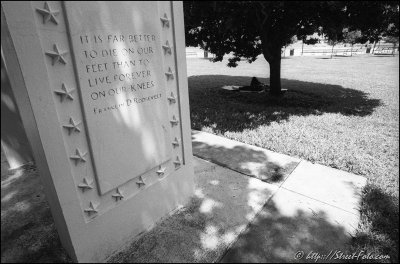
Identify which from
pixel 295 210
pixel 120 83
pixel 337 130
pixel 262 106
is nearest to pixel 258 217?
pixel 295 210

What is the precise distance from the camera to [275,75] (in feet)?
30.7

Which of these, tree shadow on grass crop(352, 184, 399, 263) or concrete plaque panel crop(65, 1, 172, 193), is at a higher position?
concrete plaque panel crop(65, 1, 172, 193)

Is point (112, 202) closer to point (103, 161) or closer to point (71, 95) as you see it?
point (103, 161)

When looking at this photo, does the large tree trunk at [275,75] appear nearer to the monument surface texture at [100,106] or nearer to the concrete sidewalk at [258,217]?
the concrete sidewalk at [258,217]

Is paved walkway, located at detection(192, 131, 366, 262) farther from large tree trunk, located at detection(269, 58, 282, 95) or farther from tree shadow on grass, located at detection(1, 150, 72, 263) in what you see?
large tree trunk, located at detection(269, 58, 282, 95)

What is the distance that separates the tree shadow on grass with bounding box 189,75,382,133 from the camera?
675 centimetres

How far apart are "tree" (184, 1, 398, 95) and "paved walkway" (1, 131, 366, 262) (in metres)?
3.21

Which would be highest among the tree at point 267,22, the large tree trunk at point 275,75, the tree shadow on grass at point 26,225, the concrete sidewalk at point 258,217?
the tree at point 267,22

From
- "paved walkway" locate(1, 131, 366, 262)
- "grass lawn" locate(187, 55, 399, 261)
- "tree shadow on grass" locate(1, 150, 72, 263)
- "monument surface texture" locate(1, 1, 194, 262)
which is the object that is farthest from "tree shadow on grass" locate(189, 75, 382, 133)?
"tree shadow on grass" locate(1, 150, 72, 263)

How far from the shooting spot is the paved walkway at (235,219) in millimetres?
2619

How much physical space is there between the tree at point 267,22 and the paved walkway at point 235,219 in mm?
3206

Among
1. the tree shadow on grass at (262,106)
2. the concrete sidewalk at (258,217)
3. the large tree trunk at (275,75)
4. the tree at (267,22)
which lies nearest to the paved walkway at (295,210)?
the concrete sidewalk at (258,217)

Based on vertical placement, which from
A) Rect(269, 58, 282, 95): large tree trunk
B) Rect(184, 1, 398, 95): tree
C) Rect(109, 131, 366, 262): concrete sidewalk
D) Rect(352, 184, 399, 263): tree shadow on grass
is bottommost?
Rect(352, 184, 399, 263): tree shadow on grass

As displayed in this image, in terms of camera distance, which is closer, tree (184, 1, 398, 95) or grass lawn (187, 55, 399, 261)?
grass lawn (187, 55, 399, 261)
